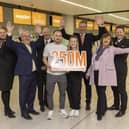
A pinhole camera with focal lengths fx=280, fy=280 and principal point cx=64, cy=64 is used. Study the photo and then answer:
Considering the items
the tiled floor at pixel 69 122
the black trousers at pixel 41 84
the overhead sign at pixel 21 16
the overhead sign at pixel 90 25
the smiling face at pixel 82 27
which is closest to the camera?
the tiled floor at pixel 69 122

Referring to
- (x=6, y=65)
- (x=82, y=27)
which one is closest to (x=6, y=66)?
(x=6, y=65)

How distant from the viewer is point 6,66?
14.1 feet

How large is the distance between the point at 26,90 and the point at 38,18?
34.2 ft

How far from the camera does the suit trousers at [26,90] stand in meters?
4.34

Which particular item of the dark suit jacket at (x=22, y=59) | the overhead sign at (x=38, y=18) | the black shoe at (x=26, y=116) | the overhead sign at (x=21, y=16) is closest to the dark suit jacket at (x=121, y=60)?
the dark suit jacket at (x=22, y=59)

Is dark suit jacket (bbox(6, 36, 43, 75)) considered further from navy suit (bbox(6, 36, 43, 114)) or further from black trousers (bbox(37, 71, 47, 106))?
black trousers (bbox(37, 71, 47, 106))

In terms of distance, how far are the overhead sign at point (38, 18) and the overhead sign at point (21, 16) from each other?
0.48m

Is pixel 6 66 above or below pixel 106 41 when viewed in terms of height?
below

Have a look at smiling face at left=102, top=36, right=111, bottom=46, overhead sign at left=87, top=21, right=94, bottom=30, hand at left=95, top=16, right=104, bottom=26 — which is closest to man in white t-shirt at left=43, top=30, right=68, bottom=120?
smiling face at left=102, top=36, right=111, bottom=46

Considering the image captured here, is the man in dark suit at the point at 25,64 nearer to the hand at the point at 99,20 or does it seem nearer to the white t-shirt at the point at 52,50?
the white t-shirt at the point at 52,50

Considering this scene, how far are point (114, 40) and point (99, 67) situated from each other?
0.66 meters

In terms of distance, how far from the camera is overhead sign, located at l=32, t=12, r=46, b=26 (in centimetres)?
1394

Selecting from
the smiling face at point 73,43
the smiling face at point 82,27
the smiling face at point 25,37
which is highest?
the smiling face at point 82,27

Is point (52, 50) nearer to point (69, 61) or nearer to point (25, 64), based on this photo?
point (69, 61)
